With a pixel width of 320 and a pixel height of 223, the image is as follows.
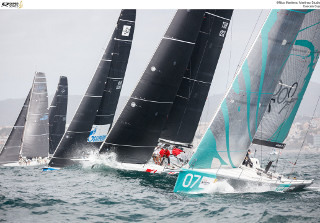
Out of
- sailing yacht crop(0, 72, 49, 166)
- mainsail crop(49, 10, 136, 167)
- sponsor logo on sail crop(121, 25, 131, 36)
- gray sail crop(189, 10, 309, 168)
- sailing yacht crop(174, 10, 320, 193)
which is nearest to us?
sailing yacht crop(174, 10, 320, 193)

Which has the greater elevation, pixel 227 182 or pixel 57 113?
pixel 227 182

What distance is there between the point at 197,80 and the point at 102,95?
196 inches

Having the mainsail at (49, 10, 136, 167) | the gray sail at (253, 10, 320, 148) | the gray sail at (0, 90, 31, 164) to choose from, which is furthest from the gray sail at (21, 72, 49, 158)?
the gray sail at (253, 10, 320, 148)

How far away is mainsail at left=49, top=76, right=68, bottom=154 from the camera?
89.8 ft

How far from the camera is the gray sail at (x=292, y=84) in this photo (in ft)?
43.4

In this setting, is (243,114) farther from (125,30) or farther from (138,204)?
(125,30)

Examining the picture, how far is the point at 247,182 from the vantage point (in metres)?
11.6

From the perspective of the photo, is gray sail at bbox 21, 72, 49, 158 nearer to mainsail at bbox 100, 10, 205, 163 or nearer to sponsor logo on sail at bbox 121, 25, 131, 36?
sponsor logo on sail at bbox 121, 25, 131, 36

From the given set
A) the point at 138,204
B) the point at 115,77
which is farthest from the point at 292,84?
the point at 115,77

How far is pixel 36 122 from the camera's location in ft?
78.8

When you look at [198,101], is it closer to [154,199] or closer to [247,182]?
[247,182]

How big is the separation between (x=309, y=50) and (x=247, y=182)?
5101 millimetres

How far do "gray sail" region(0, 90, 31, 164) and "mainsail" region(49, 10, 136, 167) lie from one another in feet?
21.0

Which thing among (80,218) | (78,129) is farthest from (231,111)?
(78,129)
